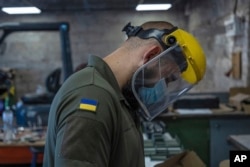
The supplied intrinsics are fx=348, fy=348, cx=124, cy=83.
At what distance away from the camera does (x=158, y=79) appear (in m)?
1.14

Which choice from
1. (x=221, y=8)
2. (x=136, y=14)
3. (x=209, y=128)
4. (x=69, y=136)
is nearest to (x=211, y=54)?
(x=221, y=8)

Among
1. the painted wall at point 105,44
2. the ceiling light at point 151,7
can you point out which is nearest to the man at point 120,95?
the ceiling light at point 151,7

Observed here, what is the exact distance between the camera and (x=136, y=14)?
1724mm

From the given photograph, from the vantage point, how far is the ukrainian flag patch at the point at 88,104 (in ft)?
2.72

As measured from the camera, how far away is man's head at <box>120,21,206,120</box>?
1091mm

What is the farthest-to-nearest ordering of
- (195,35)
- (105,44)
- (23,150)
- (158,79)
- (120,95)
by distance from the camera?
(105,44)
(195,35)
(23,150)
(158,79)
(120,95)

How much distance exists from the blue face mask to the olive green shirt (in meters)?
0.15

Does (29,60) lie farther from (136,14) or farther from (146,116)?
(146,116)

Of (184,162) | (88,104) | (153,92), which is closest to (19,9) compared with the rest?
(153,92)

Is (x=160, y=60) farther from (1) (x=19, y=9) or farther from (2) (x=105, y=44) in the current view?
(2) (x=105, y=44)

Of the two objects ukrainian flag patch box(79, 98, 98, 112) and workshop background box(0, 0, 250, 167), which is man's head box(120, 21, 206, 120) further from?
workshop background box(0, 0, 250, 167)

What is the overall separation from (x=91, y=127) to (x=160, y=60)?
1.25 ft

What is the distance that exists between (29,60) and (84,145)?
506 cm

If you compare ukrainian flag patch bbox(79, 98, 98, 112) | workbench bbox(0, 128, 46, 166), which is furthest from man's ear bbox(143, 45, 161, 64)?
workbench bbox(0, 128, 46, 166)
